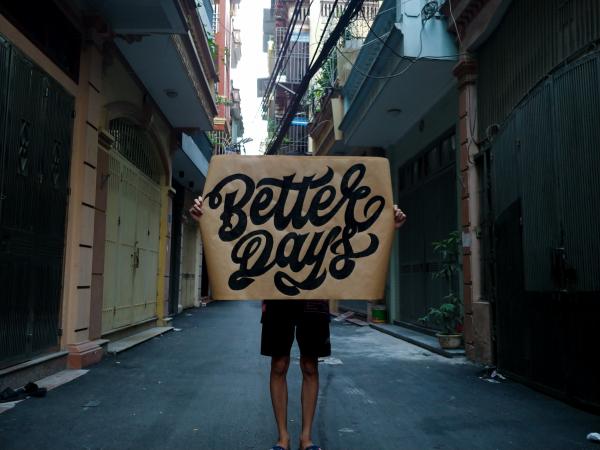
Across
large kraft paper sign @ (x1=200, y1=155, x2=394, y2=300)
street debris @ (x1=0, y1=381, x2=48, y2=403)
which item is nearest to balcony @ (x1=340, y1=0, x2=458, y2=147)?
large kraft paper sign @ (x1=200, y1=155, x2=394, y2=300)

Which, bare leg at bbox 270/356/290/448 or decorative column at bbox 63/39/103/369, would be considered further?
decorative column at bbox 63/39/103/369

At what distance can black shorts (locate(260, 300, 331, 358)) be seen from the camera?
127 inches

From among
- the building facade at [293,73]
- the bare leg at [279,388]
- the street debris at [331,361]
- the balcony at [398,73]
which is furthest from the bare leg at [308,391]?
the building facade at [293,73]

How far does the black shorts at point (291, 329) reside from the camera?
10.6 feet

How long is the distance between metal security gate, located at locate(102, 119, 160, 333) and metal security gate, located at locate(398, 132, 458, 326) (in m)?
5.45

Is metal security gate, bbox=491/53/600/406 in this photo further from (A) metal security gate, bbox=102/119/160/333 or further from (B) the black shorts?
(A) metal security gate, bbox=102/119/160/333

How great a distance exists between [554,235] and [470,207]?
2550 millimetres

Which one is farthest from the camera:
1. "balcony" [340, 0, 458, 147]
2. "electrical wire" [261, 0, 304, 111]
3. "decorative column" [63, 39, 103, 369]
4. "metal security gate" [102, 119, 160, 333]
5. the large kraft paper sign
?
"electrical wire" [261, 0, 304, 111]

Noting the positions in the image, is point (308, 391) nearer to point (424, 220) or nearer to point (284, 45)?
point (424, 220)

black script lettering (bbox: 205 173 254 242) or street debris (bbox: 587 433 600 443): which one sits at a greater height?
black script lettering (bbox: 205 173 254 242)

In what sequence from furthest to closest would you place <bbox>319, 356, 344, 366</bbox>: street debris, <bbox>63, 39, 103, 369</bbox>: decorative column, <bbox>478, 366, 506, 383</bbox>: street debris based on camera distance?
1. <bbox>319, 356, 344, 366</bbox>: street debris
2. <bbox>63, 39, 103, 369</bbox>: decorative column
3. <bbox>478, 366, 506, 383</bbox>: street debris

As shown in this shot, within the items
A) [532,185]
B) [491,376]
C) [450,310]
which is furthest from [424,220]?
[532,185]

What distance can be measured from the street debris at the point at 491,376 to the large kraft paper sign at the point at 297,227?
134 inches

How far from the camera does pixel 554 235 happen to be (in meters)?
4.92
